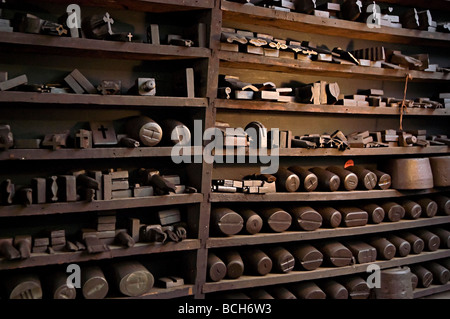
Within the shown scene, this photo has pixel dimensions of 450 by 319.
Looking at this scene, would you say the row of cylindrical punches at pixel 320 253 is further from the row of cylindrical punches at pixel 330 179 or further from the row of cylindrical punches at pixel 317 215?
the row of cylindrical punches at pixel 330 179

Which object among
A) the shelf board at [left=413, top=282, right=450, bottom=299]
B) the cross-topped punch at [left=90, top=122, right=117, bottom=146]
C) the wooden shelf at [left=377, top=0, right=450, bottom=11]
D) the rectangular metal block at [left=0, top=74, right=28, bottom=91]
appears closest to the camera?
the rectangular metal block at [left=0, top=74, right=28, bottom=91]

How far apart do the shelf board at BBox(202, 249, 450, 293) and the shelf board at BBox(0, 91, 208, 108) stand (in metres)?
1.60

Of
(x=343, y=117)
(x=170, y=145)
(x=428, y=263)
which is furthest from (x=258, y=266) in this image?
(x=428, y=263)

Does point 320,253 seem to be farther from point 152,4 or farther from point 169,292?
point 152,4

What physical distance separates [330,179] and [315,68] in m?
1.10

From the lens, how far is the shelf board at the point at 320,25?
12.8ft

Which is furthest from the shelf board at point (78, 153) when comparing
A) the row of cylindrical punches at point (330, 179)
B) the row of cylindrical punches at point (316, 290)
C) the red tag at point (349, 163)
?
the red tag at point (349, 163)

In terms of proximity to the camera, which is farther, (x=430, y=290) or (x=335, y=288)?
(x=430, y=290)

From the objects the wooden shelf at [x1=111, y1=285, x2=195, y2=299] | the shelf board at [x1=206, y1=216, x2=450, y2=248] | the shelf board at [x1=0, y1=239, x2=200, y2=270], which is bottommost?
the wooden shelf at [x1=111, y1=285, x2=195, y2=299]

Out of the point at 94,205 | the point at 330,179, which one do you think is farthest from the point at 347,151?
the point at 94,205

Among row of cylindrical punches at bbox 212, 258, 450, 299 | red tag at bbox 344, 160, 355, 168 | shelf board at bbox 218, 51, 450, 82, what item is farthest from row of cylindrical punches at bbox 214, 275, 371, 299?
shelf board at bbox 218, 51, 450, 82

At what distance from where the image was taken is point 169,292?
12.3ft

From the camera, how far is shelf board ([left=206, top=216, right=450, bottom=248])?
3936mm

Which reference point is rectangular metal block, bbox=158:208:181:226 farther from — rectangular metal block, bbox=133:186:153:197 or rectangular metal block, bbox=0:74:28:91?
rectangular metal block, bbox=0:74:28:91
